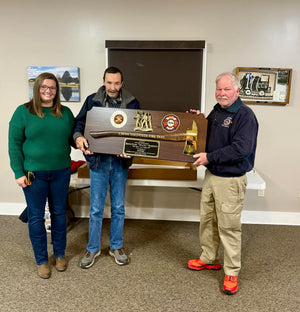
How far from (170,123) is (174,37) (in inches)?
49.4

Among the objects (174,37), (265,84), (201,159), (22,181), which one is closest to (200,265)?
(201,159)

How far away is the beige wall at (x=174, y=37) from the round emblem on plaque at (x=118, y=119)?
1.09 m

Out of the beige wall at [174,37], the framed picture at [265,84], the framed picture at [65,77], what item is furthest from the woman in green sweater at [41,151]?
the framed picture at [265,84]

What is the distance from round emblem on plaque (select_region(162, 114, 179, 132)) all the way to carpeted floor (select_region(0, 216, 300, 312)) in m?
1.06

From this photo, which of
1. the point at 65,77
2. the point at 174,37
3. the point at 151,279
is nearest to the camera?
the point at 151,279

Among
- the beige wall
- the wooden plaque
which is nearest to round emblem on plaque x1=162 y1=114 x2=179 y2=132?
the wooden plaque

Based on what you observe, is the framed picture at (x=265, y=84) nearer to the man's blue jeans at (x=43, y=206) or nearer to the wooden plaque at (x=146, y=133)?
the wooden plaque at (x=146, y=133)

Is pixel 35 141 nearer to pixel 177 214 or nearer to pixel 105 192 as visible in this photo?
pixel 105 192

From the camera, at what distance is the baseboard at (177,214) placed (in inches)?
122

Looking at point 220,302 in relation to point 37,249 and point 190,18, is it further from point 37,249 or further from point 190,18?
point 190,18

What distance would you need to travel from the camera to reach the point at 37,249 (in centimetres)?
207

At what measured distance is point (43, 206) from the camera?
6.63ft

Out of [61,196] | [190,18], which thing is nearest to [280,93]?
[190,18]

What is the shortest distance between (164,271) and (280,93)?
1.97 meters
